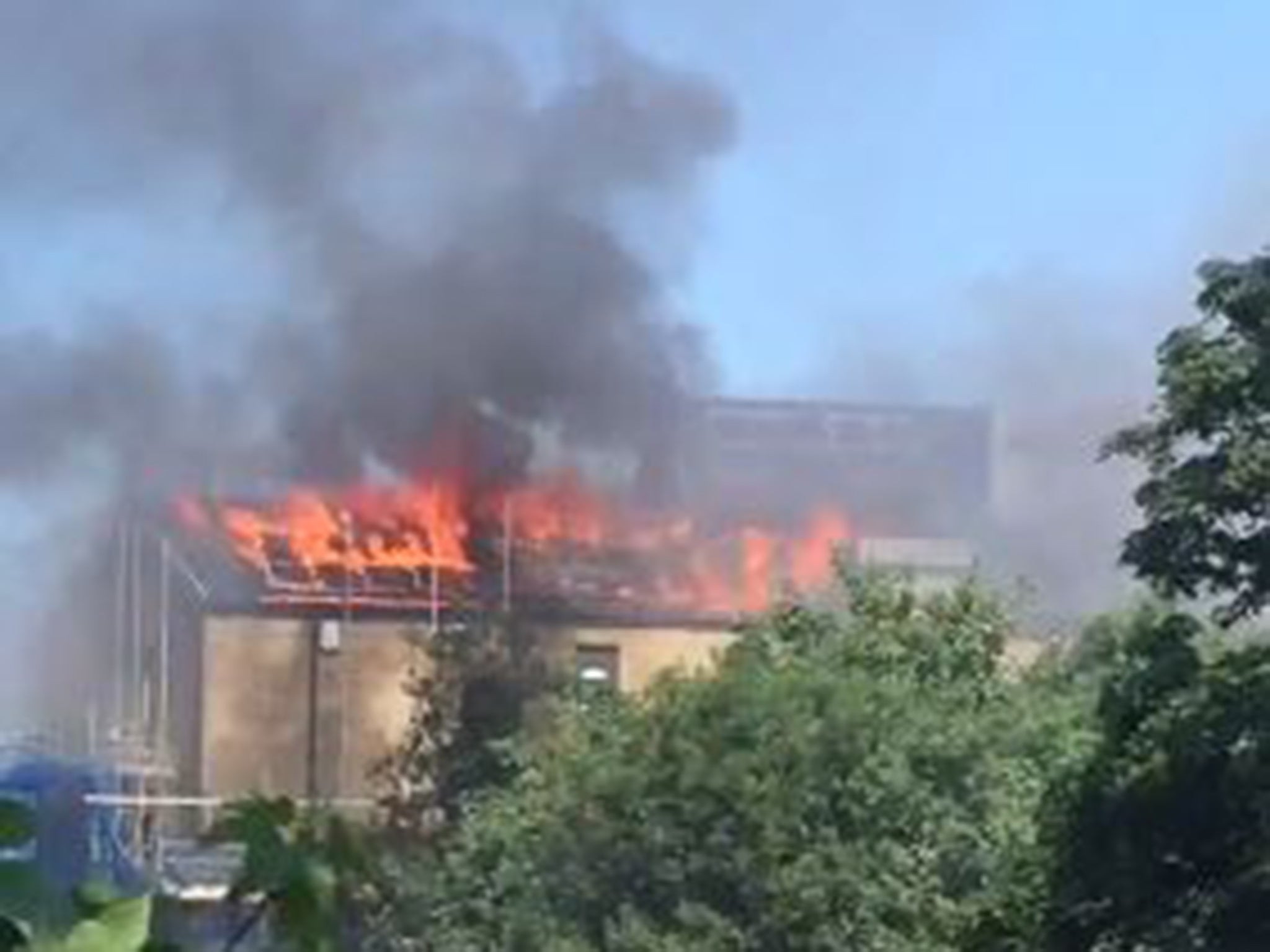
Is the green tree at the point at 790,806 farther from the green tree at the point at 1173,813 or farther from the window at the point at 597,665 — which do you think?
the window at the point at 597,665

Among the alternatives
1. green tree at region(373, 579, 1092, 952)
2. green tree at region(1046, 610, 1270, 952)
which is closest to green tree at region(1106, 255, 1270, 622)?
green tree at region(1046, 610, 1270, 952)

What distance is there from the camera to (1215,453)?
15.4m

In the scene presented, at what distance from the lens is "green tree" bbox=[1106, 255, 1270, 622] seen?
50.2 ft

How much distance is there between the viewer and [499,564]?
1540 inches

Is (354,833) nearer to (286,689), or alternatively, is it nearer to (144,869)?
(144,869)

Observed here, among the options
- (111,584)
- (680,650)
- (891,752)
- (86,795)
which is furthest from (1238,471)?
(680,650)

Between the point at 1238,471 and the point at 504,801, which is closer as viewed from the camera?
the point at 1238,471

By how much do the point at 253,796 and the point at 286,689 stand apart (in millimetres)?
50958

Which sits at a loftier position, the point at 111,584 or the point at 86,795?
the point at 111,584

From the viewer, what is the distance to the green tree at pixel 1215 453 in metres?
15.3

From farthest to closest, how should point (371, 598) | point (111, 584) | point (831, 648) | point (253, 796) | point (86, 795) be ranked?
1. point (371, 598)
2. point (111, 584)
3. point (831, 648)
4. point (86, 795)
5. point (253, 796)

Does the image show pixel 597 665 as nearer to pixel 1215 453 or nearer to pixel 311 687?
pixel 311 687

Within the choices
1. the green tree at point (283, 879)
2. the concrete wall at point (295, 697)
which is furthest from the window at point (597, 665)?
the green tree at point (283, 879)

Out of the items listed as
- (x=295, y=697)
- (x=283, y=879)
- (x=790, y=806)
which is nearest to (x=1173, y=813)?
(x=790, y=806)
